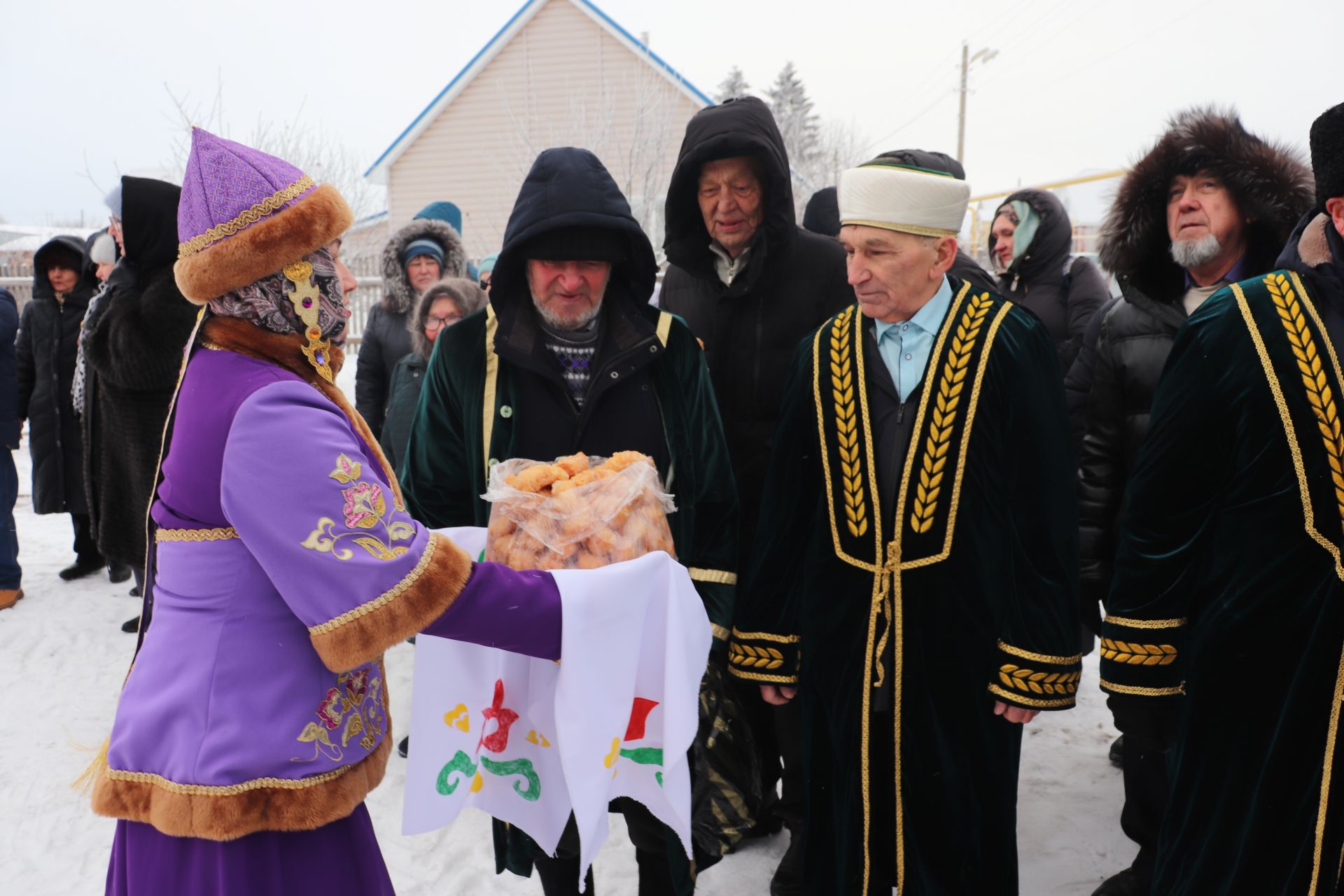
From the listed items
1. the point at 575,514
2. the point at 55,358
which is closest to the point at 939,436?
the point at 575,514

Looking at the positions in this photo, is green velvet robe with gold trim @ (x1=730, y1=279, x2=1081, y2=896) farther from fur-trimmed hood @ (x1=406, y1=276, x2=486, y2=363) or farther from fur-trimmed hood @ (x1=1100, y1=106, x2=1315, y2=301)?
fur-trimmed hood @ (x1=406, y1=276, x2=486, y2=363)

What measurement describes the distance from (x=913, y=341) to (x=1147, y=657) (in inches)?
37.5

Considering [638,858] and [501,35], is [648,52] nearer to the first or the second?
[501,35]

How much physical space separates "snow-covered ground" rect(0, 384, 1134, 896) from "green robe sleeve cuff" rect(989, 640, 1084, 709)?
49.0 inches

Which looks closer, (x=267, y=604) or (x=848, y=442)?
(x=267, y=604)

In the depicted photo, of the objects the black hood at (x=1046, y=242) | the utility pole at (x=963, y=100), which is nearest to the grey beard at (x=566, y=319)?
the black hood at (x=1046, y=242)

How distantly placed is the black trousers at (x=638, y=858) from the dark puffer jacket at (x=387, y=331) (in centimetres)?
360

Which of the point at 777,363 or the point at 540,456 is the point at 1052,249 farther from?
the point at 540,456

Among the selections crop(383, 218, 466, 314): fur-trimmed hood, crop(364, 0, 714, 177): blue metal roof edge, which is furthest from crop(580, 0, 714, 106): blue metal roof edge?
crop(383, 218, 466, 314): fur-trimmed hood

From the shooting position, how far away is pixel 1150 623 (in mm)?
2150

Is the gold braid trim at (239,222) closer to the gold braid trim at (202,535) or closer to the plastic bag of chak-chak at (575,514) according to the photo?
the gold braid trim at (202,535)

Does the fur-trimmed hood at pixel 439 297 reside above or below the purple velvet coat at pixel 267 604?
above

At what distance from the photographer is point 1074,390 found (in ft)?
11.9

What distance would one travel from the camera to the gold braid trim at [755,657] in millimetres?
2557
